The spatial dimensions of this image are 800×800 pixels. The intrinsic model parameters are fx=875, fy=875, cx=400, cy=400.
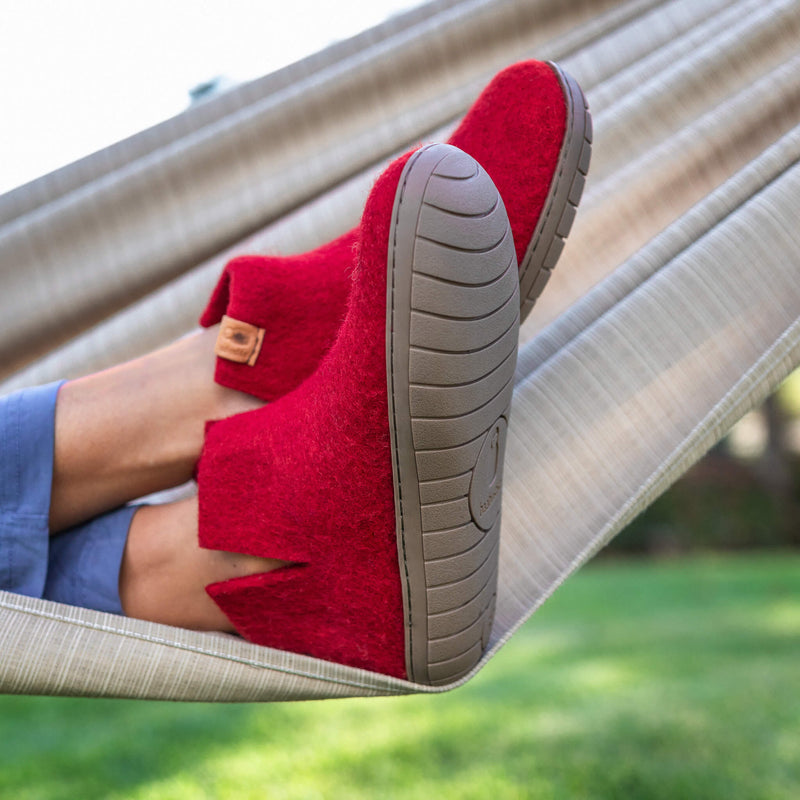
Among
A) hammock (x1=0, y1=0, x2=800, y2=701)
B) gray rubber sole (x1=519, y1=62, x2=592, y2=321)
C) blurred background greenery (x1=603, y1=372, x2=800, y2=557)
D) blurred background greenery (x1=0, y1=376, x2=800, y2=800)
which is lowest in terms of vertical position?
blurred background greenery (x1=603, y1=372, x2=800, y2=557)

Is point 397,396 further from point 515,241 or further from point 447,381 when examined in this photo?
point 515,241

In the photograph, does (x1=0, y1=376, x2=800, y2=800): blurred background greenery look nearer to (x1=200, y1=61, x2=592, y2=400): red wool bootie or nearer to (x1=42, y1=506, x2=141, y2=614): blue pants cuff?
(x1=42, y1=506, x2=141, y2=614): blue pants cuff

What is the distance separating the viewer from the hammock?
621mm

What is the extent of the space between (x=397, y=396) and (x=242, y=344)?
19 centimetres

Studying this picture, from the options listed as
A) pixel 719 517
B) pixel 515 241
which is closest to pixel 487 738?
pixel 515 241

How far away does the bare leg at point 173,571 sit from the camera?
25.1 inches

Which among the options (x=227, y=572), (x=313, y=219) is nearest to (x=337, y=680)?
(x=227, y=572)

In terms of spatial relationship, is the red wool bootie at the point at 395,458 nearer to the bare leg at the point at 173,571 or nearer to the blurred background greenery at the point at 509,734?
the bare leg at the point at 173,571

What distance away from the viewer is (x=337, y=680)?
0.61 meters

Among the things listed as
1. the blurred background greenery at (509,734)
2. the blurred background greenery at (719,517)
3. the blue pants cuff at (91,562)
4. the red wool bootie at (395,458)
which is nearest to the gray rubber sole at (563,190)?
the red wool bootie at (395,458)

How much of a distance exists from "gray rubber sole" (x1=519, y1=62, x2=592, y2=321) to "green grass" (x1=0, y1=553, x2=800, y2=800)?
4.05ft

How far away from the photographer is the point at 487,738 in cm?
193

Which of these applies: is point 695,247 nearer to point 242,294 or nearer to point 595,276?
point 595,276

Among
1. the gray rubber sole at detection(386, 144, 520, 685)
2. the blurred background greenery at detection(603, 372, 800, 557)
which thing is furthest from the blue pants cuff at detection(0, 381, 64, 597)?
the blurred background greenery at detection(603, 372, 800, 557)
